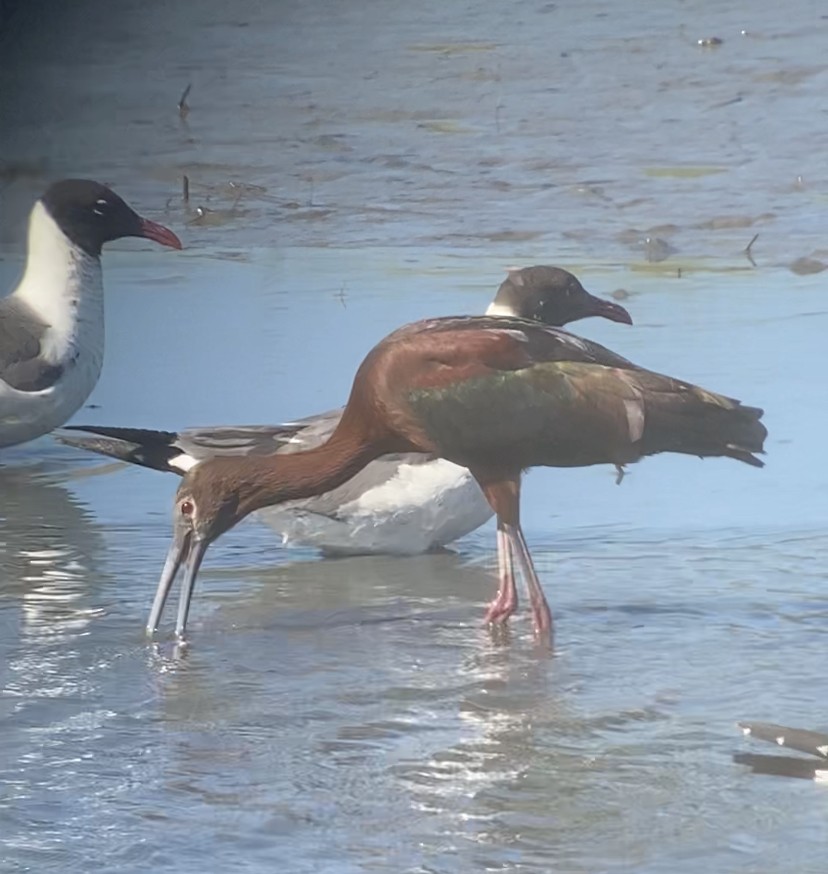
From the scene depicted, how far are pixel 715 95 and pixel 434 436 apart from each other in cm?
525

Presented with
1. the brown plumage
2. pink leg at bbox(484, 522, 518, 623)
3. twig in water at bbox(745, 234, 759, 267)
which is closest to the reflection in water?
the brown plumage

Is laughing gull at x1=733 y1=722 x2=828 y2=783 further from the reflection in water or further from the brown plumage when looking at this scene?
the reflection in water

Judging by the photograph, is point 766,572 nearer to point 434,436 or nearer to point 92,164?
point 434,436

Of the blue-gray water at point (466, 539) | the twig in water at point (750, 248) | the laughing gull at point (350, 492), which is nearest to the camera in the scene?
the blue-gray water at point (466, 539)

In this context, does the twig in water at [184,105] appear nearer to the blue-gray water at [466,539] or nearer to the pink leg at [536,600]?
the blue-gray water at [466,539]

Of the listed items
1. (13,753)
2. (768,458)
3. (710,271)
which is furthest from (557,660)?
(710,271)

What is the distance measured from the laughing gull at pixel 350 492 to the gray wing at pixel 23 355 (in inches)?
42.8

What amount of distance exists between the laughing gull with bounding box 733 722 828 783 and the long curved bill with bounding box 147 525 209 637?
1.58 metres

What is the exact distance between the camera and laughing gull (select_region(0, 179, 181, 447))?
7.47 meters

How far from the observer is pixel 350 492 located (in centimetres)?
626

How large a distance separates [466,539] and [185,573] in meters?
1.36

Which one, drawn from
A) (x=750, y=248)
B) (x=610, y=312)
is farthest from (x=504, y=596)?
(x=750, y=248)

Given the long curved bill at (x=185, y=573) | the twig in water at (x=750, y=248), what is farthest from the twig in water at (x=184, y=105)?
the long curved bill at (x=185, y=573)

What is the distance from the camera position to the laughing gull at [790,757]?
416 cm
